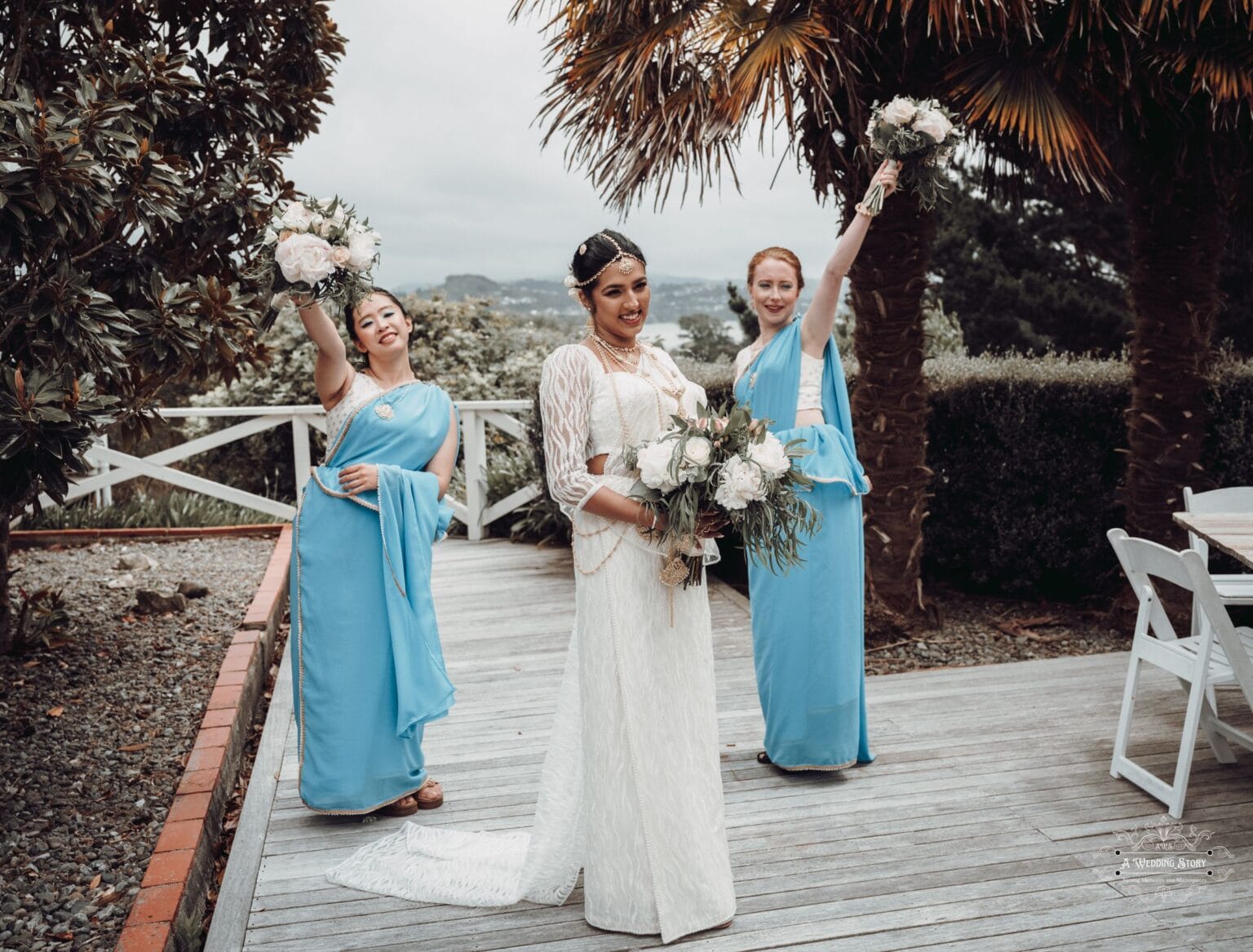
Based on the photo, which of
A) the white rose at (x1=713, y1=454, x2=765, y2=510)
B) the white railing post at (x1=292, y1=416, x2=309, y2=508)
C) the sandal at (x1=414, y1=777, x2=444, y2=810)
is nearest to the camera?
the white rose at (x1=713, y1=454, x2=765, y2=510)

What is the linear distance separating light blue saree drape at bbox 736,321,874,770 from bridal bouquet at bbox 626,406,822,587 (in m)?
1.23

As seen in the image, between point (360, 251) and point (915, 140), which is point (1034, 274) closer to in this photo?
point (915, 140)

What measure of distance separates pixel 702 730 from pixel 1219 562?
4646 mm

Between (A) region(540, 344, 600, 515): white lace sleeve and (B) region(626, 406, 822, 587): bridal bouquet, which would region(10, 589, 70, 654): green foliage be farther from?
(B) region(626, 406, 822, 587): bridal bouquet

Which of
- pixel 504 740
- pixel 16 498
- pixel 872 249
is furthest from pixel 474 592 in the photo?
pixel 16 498

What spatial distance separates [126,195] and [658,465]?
103 inches

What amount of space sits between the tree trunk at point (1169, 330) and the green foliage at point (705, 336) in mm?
10224

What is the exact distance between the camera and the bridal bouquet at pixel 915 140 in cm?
352

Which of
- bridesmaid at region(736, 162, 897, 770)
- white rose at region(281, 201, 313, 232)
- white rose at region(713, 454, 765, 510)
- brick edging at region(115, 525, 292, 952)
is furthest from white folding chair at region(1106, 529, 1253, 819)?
brick edging at region(115, 525, 292, 952)

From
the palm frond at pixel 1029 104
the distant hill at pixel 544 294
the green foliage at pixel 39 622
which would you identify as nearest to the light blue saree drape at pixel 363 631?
the green foliage at pixel 39 622

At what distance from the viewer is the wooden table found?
3.52m

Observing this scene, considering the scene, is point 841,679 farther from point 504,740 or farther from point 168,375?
point 168,375

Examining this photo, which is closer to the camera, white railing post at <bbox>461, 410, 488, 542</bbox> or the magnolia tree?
the magnolia tree

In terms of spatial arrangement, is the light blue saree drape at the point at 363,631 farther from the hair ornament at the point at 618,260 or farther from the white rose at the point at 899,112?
the white rose at the point at 899,112
